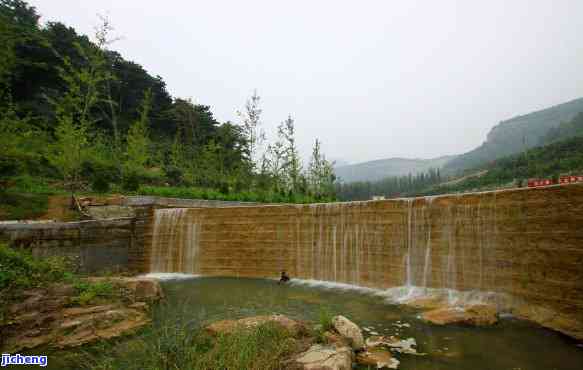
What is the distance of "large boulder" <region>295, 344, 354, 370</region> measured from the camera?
11.5 feet

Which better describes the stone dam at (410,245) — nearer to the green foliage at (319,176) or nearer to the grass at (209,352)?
the grass at (209,352)

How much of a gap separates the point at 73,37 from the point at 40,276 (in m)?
29.7

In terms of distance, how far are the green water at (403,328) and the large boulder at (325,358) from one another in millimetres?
742

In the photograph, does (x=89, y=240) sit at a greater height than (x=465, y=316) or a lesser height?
→ greater

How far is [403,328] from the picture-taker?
207 inches

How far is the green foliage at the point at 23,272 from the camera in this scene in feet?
20.2

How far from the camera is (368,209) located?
8.80 m

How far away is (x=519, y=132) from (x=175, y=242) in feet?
545

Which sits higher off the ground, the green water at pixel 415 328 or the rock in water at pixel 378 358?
the rock in water at pixel 378 358

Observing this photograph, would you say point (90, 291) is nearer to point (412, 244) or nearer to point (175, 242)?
point (175, 242)

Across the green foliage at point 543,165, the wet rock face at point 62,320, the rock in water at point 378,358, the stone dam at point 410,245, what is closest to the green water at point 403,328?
the rock in water at point 378,358

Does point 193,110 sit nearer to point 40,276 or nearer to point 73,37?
point 73,37

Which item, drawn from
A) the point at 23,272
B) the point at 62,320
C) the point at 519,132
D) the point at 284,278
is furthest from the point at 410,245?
the point at 519,132

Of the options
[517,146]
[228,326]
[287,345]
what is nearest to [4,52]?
[228,326]
